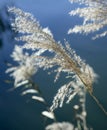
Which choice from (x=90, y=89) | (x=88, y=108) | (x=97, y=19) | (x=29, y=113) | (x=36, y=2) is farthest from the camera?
(x=36, y=2)

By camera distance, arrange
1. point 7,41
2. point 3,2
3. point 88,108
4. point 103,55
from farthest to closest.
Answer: point 3,2 → point 7,41 → point 103,55 → point 88,108

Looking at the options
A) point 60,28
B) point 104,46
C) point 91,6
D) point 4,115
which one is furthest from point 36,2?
point 91,6

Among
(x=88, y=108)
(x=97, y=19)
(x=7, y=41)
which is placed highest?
(x=7, y=41)

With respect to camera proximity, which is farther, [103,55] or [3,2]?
[3,2]

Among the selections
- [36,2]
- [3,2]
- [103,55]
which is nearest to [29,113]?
[103,55]

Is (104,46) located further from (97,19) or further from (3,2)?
(97,19)

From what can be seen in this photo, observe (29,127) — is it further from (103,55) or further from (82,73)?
(82,73)

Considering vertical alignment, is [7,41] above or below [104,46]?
above
